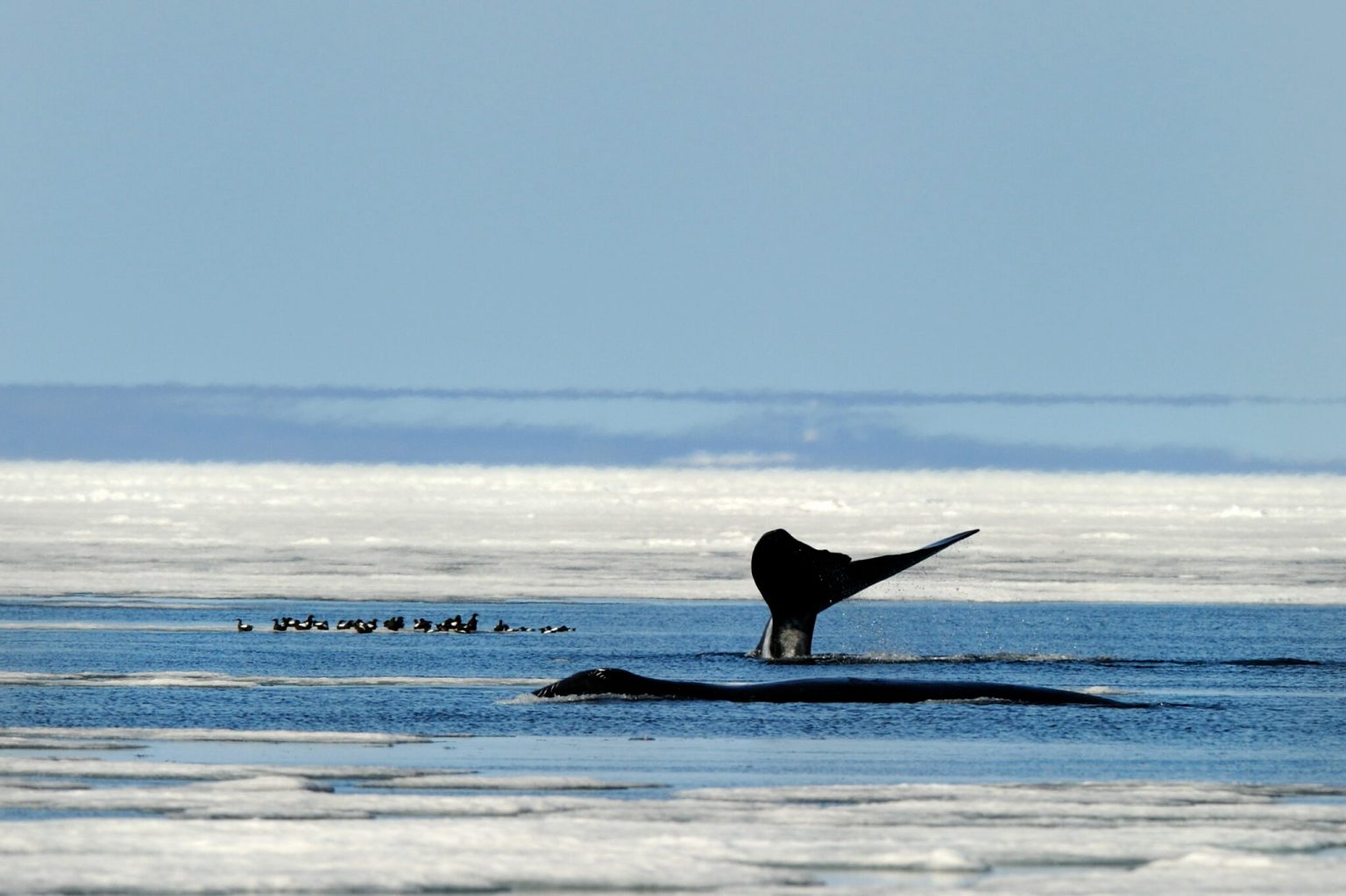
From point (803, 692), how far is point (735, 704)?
1627mm

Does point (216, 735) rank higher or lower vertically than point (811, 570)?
lower

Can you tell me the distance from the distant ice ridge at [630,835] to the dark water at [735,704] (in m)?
3.62

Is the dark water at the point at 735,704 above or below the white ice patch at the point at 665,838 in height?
below

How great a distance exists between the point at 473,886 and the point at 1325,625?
328ft

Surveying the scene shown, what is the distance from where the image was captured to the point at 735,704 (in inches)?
1187

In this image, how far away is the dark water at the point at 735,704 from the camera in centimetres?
2481

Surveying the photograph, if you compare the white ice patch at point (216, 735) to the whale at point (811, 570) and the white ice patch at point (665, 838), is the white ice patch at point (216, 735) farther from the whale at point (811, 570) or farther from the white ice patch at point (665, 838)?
the whale at point (811, 570)

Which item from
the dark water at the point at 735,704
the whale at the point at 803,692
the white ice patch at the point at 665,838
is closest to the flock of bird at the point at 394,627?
the dark water at the point at 735,704

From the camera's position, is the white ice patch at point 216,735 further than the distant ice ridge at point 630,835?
Yes

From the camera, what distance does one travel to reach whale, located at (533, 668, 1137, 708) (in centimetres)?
3100

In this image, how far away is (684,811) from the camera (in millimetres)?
17641

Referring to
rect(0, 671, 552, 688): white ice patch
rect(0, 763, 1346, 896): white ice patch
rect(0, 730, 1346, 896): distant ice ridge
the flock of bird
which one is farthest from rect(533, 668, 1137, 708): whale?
the flock of bird

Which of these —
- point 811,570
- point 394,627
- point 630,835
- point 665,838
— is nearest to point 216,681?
point 811,570

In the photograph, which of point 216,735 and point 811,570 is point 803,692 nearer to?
point 811,570
